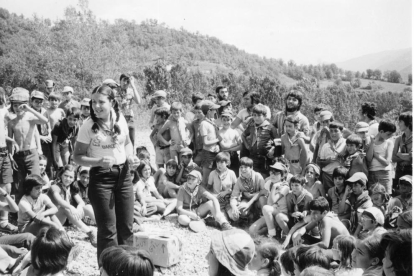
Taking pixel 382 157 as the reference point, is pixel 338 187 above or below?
below

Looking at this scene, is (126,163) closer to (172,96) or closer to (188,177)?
(188,177)

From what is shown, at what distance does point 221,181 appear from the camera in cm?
609

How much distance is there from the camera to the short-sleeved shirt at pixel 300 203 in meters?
5.31

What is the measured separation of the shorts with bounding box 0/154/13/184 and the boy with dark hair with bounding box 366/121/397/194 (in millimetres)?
4469

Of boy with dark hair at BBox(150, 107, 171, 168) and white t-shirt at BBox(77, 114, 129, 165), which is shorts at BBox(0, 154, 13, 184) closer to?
white t-shirt at BBox(77, 114, 129, 165)

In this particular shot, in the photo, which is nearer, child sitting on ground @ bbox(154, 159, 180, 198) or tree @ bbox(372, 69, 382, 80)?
child sitting on ground @ bbox(154, 159, 180, 198)

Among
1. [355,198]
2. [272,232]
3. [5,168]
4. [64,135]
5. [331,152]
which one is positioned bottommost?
[272,232]

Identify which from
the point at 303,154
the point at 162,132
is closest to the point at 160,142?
the point at 162,132

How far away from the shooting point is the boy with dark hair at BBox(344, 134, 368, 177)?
5473 mm

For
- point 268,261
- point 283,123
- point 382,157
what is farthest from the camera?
point 283,123

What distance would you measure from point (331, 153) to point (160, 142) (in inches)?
106

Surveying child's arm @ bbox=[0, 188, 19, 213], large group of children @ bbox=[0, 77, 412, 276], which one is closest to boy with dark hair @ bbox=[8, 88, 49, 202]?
large group of children @ bbox=[0, 77, 412, 276]

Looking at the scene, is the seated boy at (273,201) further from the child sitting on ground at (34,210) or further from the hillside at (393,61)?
the child sitting on ground at (34,210)

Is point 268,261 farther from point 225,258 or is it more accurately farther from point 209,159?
point 209,159
